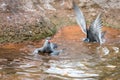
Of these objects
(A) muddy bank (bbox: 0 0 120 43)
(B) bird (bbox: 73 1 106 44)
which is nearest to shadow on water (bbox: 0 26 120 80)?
(B) bird (bbox: 73 1 106 44)

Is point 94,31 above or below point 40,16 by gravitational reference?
below

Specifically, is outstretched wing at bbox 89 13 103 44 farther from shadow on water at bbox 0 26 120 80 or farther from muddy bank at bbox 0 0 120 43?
muddy bank at bbox 0 0 120 43

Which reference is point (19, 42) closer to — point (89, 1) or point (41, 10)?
point (41, 10)

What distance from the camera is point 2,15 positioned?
1120cm

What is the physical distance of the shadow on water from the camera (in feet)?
22.8

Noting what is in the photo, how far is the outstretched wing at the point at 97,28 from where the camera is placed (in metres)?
10.3

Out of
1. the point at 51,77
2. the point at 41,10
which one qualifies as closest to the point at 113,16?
the point at 41,10

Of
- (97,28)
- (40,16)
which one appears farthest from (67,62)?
(40,16)

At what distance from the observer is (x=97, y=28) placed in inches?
411

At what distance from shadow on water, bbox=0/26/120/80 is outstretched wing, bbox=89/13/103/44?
23 centimetres

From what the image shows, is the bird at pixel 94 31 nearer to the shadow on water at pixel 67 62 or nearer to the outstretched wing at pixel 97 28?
the outstretched wing at pixel 97 28

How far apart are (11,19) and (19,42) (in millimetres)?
906

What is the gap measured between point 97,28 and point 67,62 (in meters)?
2.57

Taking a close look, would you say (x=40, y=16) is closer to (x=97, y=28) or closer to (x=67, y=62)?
(x=97, y=28)
